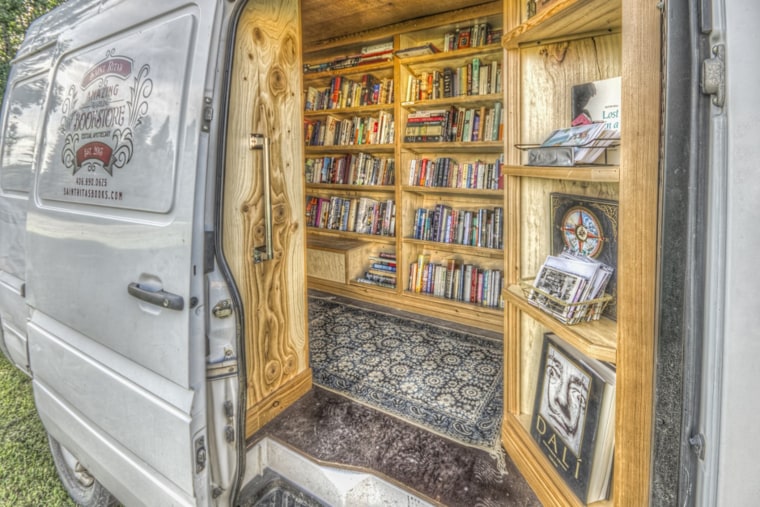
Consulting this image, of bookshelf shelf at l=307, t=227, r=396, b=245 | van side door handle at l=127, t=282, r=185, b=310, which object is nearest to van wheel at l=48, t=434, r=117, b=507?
Result: van side door handle at l=127, t=282, r=185, b=310

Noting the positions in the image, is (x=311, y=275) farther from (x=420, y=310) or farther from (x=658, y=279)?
(x=658, y=279)

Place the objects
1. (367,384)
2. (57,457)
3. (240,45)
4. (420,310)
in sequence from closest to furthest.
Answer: (240,45) < (57,457) < (367,384) < (420,310)

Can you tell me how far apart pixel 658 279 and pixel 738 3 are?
1.27 ft

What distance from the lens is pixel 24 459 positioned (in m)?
1.83

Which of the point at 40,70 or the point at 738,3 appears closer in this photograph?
the point at 738,3

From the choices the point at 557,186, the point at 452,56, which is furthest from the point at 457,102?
the point at 557,186

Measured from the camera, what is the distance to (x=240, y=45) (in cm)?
145

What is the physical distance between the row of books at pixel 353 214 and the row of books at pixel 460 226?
25cm

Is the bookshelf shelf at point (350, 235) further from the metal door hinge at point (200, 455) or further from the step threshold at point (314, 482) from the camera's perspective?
the metal door hinge at point (200, 455)

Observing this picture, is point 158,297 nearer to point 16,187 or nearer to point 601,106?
point 601,106

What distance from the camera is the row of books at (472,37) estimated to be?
8.80ft

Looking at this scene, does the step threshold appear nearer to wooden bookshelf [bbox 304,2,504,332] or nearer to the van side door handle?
the van side door handle

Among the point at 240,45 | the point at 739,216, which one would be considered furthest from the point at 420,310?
the point at 739,216

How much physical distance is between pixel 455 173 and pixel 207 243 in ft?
7.48
